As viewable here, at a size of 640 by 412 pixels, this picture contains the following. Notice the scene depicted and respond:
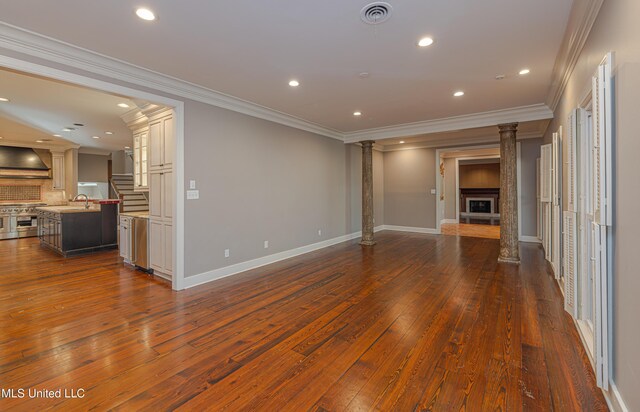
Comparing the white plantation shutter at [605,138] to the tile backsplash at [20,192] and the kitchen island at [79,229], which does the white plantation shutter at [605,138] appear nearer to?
the kitchen island at [79,229]

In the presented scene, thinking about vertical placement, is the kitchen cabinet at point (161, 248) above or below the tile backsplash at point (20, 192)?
below

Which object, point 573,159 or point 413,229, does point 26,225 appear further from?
point 573,159

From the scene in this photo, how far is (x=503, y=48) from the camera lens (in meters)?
2.92

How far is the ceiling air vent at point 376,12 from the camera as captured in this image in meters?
2.22

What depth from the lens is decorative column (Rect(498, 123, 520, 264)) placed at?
5.13 m

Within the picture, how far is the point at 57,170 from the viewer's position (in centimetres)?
876

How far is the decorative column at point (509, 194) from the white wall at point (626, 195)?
11.9ft

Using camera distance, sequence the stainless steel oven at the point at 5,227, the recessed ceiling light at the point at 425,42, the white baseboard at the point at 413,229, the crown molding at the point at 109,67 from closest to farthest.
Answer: the crown molding at the point at 109,67 → the recessed ceiling light at the point at 425,42 → the stainless steel oven at the point at 5,227 → the white baseboard at the point at 413,229

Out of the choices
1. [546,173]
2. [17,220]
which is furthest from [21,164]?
[546,173]

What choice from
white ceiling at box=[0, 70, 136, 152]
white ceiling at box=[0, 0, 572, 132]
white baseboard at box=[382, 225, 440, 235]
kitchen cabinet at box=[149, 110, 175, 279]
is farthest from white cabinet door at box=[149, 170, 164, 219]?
white baseboard at box=[382, 225, 440, 235]

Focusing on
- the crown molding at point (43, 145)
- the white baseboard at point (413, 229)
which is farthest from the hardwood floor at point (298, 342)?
the crown molding at point (43, 145)

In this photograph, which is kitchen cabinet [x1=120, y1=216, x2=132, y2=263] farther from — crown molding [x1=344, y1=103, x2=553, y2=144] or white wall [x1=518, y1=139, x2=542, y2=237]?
white wall [x1=518, y1=139, x2=542, y2=237]

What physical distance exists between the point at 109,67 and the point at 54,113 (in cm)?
338

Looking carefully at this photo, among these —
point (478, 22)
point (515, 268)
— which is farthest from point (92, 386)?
point (515, 268)
